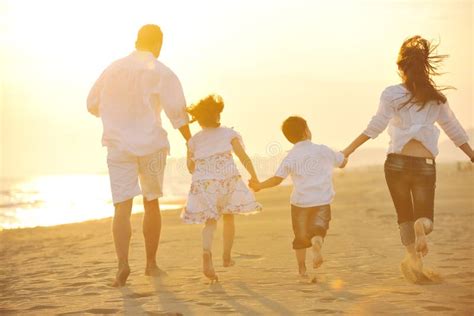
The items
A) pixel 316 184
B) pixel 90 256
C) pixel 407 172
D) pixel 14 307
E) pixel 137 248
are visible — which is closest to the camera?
pixel 14 307

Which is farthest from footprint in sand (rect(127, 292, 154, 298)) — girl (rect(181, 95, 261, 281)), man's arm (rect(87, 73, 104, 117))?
man's arm (rect(87, 73, 104, 117))

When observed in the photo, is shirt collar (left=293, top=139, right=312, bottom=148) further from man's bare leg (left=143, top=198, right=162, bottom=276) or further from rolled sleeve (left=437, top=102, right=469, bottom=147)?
man's bare leg (left=143, top=198, right=162, bottom=276)

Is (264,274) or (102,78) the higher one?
(102,78)

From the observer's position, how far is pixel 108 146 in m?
6.70

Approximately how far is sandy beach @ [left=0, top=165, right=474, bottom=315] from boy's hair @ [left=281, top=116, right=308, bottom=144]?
52.0 inches

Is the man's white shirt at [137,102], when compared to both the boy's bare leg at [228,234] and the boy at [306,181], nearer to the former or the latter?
the boy's bare leg at [228,234]

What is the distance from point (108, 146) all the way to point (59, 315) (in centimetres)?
203

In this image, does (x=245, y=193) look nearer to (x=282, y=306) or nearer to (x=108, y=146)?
(x=108, y=146)

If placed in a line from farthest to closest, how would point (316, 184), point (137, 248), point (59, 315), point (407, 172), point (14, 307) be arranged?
point (137, 248), point (316, 184), point (407, 172), point (14, 307), point (59, 315)

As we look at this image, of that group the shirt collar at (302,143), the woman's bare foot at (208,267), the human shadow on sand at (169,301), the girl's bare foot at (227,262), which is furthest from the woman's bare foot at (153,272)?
the shirt collar at (302,143)

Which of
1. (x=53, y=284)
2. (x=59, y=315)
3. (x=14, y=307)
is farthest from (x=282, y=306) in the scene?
(x=53, y=284)

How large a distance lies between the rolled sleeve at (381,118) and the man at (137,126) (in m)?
1.74

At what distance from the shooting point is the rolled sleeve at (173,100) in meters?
6.77

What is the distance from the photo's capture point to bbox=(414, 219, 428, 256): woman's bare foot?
19.6 feet
